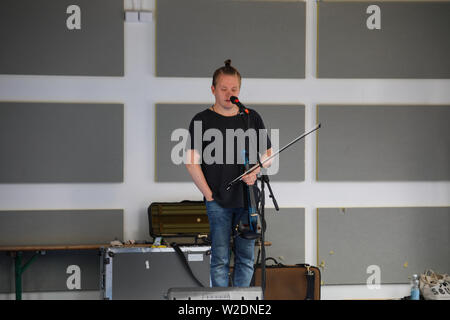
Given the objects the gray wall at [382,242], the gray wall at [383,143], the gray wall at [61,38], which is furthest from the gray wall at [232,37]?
the gray wall at [382,242]

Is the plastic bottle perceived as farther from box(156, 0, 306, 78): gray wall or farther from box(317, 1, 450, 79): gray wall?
box(156, 0, 306, 78): gray wall

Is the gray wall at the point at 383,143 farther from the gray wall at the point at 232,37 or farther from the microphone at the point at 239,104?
the microphone at the point at 239,104

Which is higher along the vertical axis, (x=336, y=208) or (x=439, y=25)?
(x=439, y=25)

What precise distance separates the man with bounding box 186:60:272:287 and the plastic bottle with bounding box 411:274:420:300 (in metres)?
2.02

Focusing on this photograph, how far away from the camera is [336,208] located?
396 cm

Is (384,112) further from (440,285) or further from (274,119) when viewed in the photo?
(440,285)

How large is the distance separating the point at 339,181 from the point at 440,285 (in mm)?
1094

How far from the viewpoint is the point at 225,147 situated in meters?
2.38

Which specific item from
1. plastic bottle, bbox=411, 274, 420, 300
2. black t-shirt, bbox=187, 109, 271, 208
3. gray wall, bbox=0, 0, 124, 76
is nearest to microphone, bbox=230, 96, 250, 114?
black t-shirt, bbox=187, 109, 271, 208

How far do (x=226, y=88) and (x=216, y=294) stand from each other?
3.37 feet

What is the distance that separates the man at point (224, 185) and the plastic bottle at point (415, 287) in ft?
6.64

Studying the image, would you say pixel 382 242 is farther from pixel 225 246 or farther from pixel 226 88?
pixel 226 88
